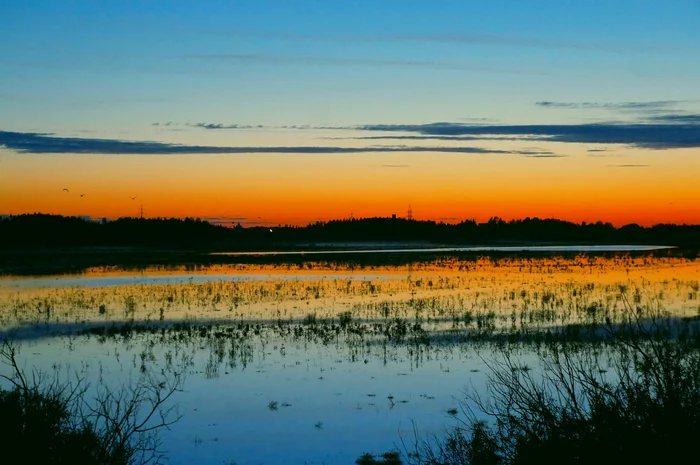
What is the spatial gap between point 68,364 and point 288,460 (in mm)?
8368

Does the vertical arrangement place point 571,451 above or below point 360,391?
above

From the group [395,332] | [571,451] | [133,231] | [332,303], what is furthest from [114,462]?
[133,231]

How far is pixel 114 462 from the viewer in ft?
28.0

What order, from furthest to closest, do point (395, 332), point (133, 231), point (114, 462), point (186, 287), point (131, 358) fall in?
point (133, 231)
point (186, 287)
point (395, 332)
point (131, 358)
point (114, 462)

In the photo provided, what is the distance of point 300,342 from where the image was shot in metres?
20.9

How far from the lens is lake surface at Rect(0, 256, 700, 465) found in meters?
13.3

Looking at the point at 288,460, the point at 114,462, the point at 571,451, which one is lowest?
the point at 288,460

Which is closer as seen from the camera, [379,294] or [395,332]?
[395,332]

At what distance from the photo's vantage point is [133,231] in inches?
5379

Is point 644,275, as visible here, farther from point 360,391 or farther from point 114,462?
point 114,462

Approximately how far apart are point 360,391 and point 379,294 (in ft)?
58.4

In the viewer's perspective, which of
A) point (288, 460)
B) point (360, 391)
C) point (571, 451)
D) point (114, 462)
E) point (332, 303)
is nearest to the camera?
point (571, 451)

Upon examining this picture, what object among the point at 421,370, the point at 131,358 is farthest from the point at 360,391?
the point at 131,358

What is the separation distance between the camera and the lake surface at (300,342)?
13.3 m
